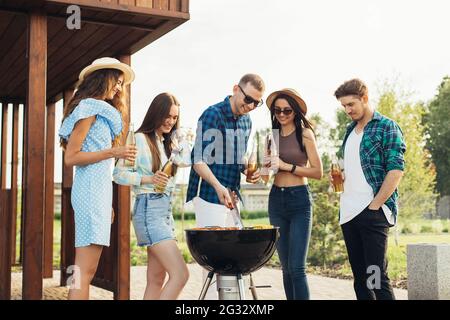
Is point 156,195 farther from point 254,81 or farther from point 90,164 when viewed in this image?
point 254,81

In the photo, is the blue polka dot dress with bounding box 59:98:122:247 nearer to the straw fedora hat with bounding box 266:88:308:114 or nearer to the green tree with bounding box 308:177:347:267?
the straw fedora hat with bounding box 266:88:308:114

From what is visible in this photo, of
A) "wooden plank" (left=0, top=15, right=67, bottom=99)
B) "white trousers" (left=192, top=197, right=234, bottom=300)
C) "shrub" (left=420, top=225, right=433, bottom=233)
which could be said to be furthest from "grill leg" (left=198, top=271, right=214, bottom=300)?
"shrub" (left=420, top=225, right=433, bottom=233)

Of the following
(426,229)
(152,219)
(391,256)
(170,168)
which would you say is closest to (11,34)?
(170,168)

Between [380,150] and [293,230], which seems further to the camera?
[293,230]

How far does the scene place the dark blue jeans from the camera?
443cm

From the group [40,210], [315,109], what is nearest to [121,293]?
[40,210]

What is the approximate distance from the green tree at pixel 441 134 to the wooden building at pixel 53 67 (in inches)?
1144

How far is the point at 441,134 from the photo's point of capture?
111 feet

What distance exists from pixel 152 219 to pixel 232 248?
638 mm

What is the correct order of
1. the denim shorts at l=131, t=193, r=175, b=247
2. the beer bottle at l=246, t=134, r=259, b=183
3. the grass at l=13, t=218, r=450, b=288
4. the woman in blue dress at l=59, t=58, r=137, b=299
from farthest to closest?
1. the grass at l=13, t=218, r=450, b=288
2. the beer bottle at l=246, t=134, r=259, b=183
3. the denim shorts at l=131, t=193, r=175, b=247
4. the woman in blue dress at l=59, t=58, r=137, b=299

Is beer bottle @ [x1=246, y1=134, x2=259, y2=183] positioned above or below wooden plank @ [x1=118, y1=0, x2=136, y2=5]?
below

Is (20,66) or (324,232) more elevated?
(20,66)

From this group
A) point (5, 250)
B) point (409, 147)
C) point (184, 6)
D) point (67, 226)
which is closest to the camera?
point (184, 6)
